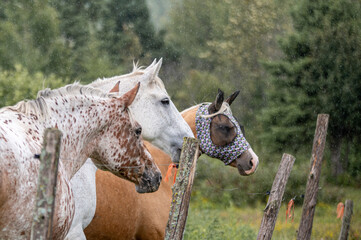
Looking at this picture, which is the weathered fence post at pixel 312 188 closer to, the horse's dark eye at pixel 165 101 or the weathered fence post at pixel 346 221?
the weathered fence post at pixel 346 221

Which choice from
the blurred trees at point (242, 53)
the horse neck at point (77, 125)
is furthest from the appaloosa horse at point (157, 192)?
the blurred trees at point (242, 53)

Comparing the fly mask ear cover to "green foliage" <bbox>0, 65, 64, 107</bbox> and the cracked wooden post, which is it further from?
"green foliage" <bbox>0, 65, 64, 107</bbox>

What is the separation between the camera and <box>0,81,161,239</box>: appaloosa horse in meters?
2.85

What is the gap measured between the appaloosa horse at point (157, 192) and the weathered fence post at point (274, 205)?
3.03ft

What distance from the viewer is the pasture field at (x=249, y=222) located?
336 inches

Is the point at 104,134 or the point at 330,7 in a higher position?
the point at 330,7

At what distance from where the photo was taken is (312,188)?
18.5ft

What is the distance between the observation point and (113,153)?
381cm

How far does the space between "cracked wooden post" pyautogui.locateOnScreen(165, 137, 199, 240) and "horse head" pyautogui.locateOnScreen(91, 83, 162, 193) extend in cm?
36

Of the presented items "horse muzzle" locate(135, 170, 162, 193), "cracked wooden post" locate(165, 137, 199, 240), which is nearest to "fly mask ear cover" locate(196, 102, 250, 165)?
"horse muzzle" locate(135, 170, 162, 193)

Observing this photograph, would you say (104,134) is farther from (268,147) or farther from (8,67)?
(8,67)

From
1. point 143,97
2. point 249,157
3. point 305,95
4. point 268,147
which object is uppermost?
point 305,95

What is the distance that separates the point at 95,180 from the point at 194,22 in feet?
107

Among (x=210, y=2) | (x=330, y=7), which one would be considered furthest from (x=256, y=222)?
(x=210, y=2)
